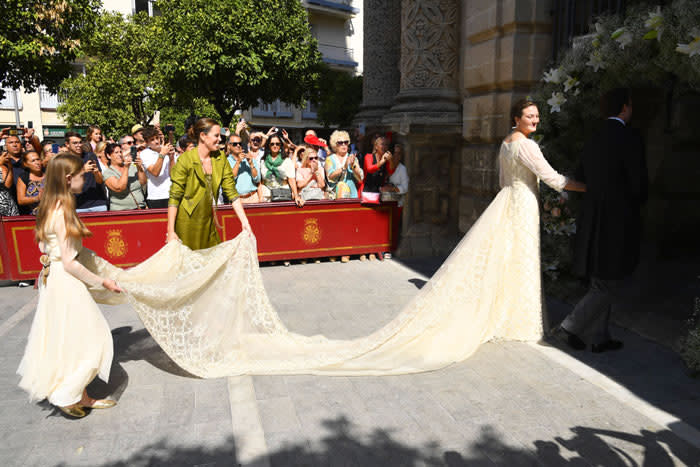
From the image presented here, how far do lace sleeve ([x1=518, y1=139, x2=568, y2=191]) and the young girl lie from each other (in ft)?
12.2

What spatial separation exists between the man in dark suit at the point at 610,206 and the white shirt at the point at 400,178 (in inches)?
166

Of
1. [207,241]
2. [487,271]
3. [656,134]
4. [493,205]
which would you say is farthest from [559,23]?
[207,241]

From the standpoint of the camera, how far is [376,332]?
4.95 m

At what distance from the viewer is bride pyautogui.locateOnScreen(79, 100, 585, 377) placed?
434 centimetres

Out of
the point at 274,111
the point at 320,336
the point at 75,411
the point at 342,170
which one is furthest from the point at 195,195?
the point at 274,111

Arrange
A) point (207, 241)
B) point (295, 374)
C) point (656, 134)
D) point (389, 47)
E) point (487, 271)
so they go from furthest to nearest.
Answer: point (389, 47)
point (656, 134)
point (207, 241)
point (487, 271)
point (295, 374)

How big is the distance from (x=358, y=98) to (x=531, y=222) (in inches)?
1153

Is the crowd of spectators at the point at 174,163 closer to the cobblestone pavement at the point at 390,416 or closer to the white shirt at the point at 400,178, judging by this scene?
the white shirt at the point at 400,178

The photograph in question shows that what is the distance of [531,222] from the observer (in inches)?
199

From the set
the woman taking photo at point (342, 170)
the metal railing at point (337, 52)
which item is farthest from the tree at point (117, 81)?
the woman taking photo at point (342, 170)

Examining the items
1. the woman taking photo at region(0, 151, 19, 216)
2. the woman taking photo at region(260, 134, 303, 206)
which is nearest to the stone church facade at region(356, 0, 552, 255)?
the woman taking photo at region(260, 134, 303, 206)

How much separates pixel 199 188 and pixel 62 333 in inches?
78.9

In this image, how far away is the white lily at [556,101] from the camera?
19.4ft

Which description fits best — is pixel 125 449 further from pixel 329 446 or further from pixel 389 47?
pixel 389 47
